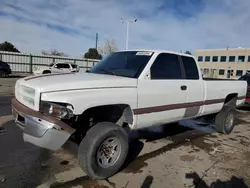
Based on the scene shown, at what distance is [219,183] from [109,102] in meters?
2.09

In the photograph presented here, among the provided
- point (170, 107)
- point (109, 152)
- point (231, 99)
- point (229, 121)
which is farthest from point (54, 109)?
point (231, 99)

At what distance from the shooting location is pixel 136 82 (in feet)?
11.5

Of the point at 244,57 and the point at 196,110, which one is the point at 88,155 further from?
the point at 244,57

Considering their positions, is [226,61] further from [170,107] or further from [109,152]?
[109,152]

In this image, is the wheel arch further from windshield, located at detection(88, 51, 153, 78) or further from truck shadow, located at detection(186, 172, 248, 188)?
windshield, located at detection(88, 51, 153, 78)

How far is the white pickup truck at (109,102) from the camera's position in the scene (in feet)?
9.33

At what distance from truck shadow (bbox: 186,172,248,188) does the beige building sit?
170 feet

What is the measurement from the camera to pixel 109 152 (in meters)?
3.41

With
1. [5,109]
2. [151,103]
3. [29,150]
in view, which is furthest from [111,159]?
[5,109]

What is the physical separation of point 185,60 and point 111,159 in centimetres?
263

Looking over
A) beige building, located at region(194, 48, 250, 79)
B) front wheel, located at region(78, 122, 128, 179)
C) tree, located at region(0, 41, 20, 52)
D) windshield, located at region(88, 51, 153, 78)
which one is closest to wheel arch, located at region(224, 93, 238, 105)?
windshield, located at region(88, 51, 153, 78)

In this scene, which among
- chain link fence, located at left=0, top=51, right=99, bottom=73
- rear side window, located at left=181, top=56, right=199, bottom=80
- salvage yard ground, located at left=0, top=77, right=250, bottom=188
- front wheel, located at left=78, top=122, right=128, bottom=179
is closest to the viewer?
front wheel, located at left=78, top=122, right=128, bottom=179

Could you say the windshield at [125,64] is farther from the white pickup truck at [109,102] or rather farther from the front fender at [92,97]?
the front fender at [92,97]

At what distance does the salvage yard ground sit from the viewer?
323 cm
